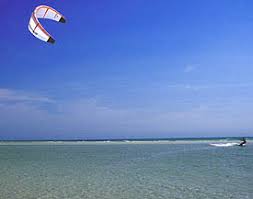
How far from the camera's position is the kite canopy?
36.6 ft

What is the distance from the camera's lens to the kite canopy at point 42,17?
1115 centimetres

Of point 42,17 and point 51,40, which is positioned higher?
point 42,17

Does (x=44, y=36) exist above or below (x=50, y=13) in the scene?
below

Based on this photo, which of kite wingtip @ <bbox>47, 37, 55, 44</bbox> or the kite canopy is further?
the kite canopy

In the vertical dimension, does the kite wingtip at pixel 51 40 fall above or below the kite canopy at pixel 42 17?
below

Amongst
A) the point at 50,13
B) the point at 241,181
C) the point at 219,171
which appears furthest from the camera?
the point at 219,171

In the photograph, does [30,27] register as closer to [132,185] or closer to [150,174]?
[132,185]

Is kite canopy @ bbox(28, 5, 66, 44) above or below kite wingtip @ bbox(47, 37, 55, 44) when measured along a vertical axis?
above

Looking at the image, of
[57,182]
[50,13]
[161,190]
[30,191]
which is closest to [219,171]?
[161,190]

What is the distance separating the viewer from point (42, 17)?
40.7 ft

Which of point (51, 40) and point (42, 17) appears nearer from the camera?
point (51, 40)

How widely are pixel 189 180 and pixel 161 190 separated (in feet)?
9.00

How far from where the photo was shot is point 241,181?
1545 centimetres

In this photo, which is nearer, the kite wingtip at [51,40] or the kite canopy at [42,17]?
the kite wingtip at [51,40]
